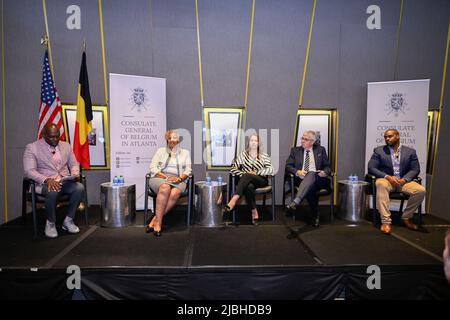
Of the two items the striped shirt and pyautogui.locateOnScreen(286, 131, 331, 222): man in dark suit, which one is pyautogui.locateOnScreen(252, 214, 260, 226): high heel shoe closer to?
pyautogui.locateOnScreen(286, 131, 331, 222): man in dark suit

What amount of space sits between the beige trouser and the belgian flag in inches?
155

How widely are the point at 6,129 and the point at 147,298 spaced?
3.71m

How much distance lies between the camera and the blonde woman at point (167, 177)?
11.1ft

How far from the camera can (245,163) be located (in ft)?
12.9

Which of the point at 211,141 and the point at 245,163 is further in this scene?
the point at 211,141

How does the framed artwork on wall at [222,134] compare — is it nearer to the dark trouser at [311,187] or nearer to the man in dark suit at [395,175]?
the dark trouser at [311,187]

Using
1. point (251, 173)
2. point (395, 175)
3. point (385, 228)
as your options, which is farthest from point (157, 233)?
point (395, 175)

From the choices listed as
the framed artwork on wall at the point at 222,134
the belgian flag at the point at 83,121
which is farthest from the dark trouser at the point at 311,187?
the belgian flag at the point at 83,121

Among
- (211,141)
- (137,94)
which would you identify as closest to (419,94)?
(211,141)

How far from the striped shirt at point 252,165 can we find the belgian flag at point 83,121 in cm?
212

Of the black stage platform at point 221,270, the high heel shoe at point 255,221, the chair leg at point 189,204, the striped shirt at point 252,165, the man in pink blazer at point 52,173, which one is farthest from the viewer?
the striped shirt at point 252,165

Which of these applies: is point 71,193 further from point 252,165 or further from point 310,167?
point 310,167

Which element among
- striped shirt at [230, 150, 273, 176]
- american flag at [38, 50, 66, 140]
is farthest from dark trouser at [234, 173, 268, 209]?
american flag at [38, 50, 66, 140]
